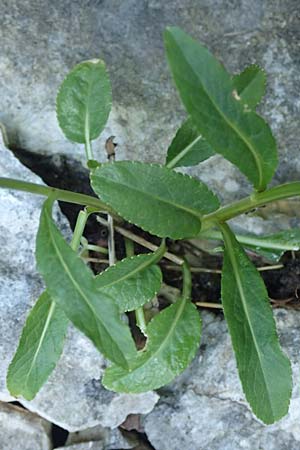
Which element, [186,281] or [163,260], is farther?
[163,260]

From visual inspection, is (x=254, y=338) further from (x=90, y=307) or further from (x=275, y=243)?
(x=90, y=307)

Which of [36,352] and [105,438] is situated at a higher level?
[36,352]

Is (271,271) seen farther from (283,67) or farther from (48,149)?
(48,149)

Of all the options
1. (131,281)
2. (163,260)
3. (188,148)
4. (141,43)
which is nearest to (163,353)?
(131,281)

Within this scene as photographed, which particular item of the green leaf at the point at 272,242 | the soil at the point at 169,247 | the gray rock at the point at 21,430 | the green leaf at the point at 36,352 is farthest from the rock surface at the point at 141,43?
the gray rock at the point at 21,430

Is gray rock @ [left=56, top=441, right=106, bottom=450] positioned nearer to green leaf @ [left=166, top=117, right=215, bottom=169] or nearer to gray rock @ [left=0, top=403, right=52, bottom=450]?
gray rock @ [left=0, top=403, right=52, bottom=450]

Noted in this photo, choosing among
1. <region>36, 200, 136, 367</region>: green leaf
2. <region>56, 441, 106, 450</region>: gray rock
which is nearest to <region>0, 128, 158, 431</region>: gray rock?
<region>56, 441, 106, 450</region>: gray rock
